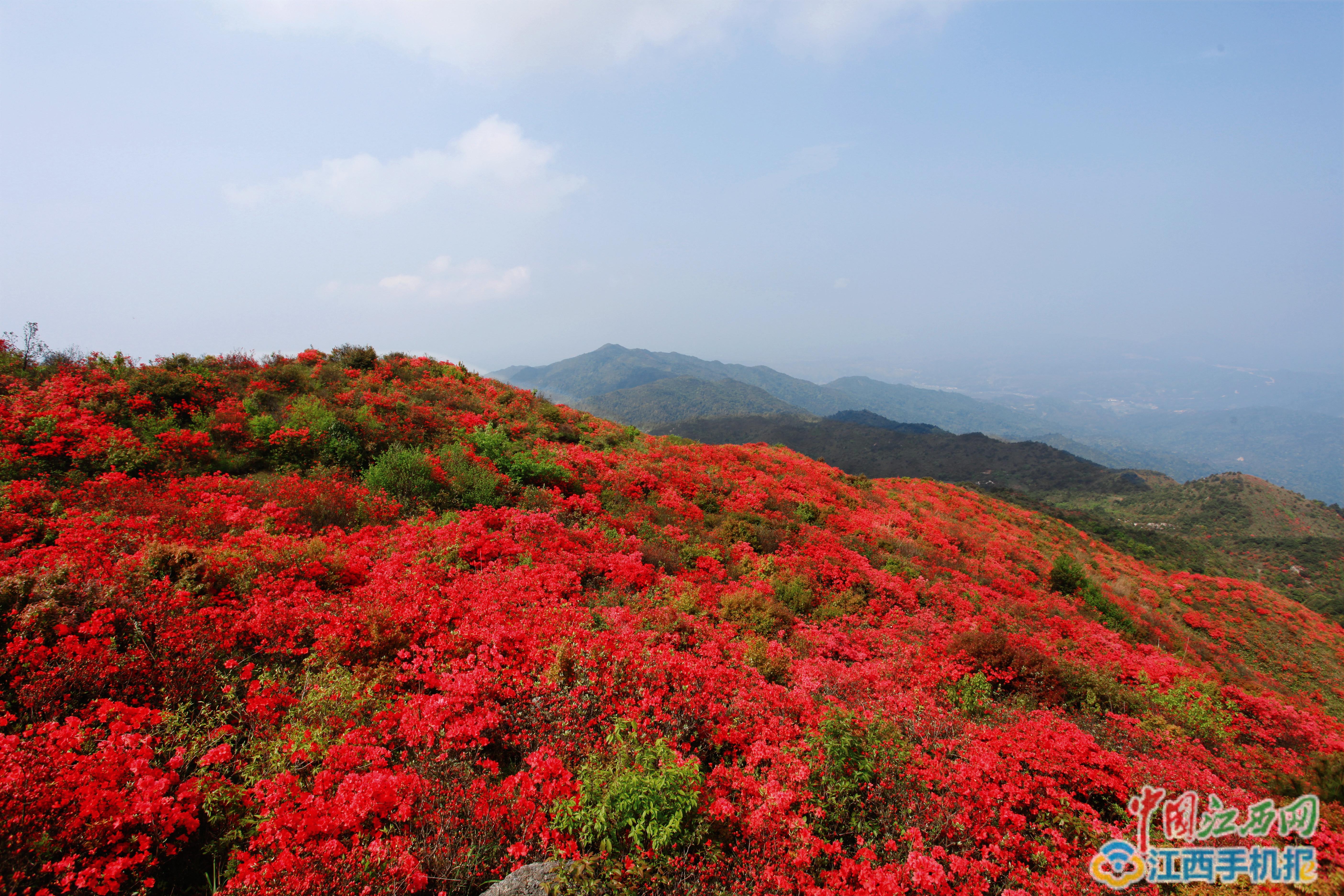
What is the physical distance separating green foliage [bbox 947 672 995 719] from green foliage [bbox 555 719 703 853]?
462 centimetres

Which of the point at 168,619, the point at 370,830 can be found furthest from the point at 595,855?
the point at 168,619

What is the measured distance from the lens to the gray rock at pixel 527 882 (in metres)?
3.41

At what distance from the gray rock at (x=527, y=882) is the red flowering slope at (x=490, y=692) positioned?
0.13m

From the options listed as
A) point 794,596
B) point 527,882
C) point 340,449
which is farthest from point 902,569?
point 340,449

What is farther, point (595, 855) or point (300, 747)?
point (300, 747)

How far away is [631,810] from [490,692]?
81.8 inches

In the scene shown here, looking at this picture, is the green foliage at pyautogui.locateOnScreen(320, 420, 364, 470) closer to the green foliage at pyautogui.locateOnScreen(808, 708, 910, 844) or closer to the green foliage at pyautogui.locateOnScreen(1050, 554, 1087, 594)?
the green foliage at pyautogui.locateOnScreen(808, 708, 910, 844)

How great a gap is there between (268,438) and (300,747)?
9.22 meters

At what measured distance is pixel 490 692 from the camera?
5.18 metres

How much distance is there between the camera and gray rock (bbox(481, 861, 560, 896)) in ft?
11.2

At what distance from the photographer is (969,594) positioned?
11664mm

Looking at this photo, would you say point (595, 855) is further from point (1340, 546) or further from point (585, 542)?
point (1340, 546)

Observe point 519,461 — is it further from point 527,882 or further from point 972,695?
point 972,695

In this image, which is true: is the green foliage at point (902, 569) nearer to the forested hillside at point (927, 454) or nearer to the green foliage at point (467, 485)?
the green foliage at point (467, 485)
